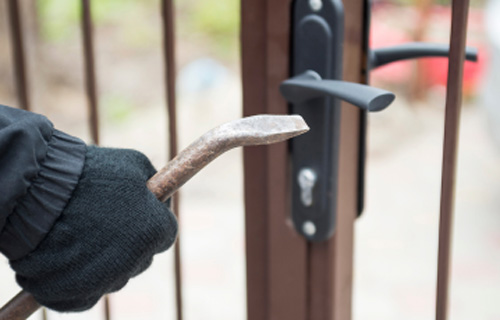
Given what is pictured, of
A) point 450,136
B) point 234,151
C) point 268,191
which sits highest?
point 450,136

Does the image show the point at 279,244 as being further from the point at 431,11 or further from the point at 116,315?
the point at 431,11

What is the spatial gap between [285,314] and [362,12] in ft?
1.34

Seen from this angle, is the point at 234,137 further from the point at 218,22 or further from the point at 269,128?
the point at 218,22

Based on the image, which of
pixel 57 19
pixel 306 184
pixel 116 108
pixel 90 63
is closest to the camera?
pixel 306 184

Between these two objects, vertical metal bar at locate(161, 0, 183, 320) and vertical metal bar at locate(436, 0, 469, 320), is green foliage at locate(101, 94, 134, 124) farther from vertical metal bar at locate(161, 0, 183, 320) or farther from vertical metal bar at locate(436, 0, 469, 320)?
vertical metal bar at locate(436, 0, 469, 320)

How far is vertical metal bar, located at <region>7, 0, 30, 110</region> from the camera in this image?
0.97 m

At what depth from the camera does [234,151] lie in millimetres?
4086

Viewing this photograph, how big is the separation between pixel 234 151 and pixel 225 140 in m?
3.51

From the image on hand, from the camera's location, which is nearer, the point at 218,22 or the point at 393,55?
the point at 393,55

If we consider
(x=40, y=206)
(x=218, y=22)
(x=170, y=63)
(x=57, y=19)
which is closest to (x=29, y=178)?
(x=40, y=206)

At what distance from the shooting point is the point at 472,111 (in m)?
4.54

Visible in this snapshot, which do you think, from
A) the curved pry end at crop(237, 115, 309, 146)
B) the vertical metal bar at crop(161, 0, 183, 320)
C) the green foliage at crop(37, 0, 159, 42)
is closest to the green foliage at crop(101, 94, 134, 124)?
the green foliage at crop(37, 0, 159, 42)

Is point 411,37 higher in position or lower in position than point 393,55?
lower

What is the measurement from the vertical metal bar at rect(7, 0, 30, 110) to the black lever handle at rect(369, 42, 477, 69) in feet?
1.65
